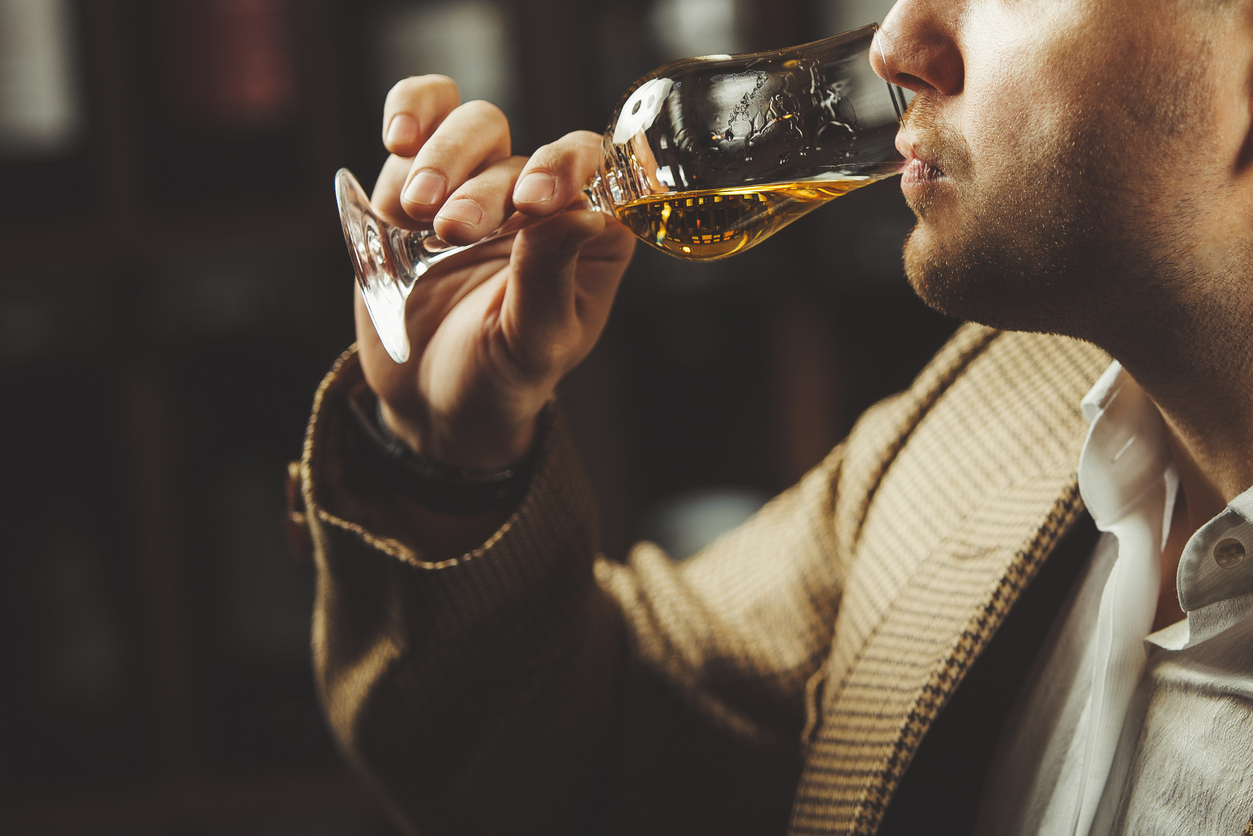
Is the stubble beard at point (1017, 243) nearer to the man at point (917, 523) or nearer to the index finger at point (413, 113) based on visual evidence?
the man at point (917, 523)

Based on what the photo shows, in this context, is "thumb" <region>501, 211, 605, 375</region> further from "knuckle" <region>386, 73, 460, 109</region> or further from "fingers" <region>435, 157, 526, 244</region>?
"knuckle" <region>386, 73, 460, 109</region>

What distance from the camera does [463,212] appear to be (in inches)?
28.8

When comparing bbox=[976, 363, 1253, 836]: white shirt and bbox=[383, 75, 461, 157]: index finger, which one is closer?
bbox=[976, 363, 1253, 836]: white shirt

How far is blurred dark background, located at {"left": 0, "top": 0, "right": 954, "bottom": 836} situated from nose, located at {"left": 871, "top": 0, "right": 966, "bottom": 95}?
113 cm

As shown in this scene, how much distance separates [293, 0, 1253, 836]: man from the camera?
0.73 meters

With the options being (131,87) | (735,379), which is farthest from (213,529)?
(735,379)

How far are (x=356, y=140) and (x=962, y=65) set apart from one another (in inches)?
57.4

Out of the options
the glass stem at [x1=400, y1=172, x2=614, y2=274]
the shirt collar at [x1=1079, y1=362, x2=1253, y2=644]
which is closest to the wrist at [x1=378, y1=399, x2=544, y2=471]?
the glass stem at [x1=400, y1=172, x2=614, y2=274]

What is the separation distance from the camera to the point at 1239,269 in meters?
0.72

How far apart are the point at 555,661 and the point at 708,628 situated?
21cm

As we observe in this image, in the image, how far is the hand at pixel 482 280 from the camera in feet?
2.48

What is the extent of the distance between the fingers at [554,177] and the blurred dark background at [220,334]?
118 cm

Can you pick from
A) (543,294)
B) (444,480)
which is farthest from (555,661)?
(543,294)

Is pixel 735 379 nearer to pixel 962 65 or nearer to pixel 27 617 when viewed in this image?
pixel 962 65
